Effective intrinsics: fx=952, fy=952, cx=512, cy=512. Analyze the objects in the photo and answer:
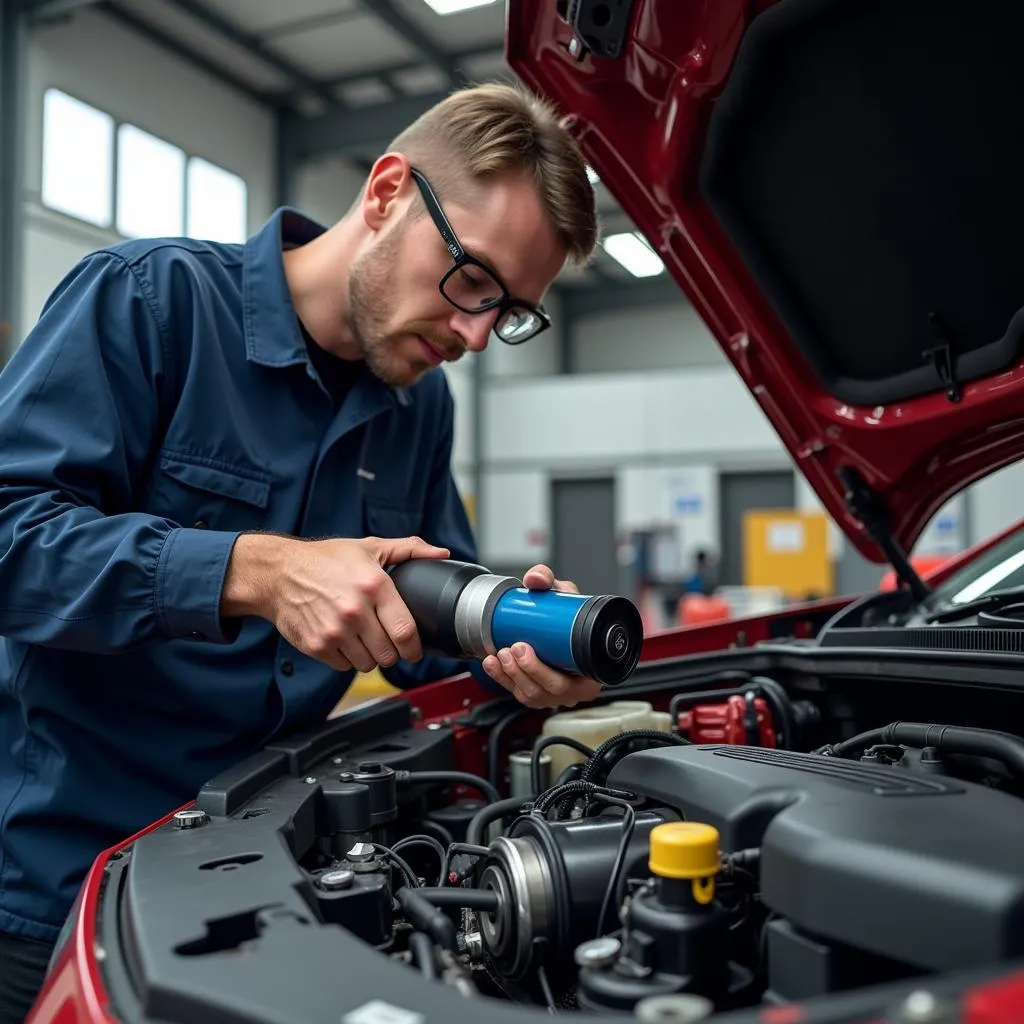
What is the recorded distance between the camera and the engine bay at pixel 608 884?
1.88 feet

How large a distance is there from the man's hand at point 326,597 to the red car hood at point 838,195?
0.72m

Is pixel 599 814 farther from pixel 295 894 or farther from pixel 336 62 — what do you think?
pixel 336 62

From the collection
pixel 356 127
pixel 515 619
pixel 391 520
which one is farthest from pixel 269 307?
pixel 356 127

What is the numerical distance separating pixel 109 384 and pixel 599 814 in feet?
2.56

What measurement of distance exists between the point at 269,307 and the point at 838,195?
815 mm

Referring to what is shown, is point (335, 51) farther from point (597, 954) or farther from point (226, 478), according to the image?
point (597, 954)

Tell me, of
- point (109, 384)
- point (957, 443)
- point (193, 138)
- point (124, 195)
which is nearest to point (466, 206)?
point (109, 384)

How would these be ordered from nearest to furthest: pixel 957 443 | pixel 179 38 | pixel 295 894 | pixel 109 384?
1. pixel 295 894
2. pixel 109 384
3. pixel 957 443
4. pixel 179 38

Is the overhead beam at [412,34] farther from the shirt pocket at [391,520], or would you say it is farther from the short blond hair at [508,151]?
the shirt pocket at [391,520]

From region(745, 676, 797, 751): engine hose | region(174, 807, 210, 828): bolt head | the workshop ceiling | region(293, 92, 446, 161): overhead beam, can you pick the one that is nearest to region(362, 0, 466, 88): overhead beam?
the workshop ceiling

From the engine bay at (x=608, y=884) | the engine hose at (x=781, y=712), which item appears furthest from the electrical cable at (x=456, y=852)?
the engine hose at (x=781, y=712)

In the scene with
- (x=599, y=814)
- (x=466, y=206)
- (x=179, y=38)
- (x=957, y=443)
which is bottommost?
(x=599, y=814)

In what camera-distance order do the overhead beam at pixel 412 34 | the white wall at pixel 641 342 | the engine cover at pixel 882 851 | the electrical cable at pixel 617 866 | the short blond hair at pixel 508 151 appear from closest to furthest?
the engine cover at pixel 882 851, the electrical cable at pixel 617 866, the short blond hair at pixel 508 151, the overhead beam at pixel 412 34, the white wall at pixel 641 342

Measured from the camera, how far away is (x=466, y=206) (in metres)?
1.36
